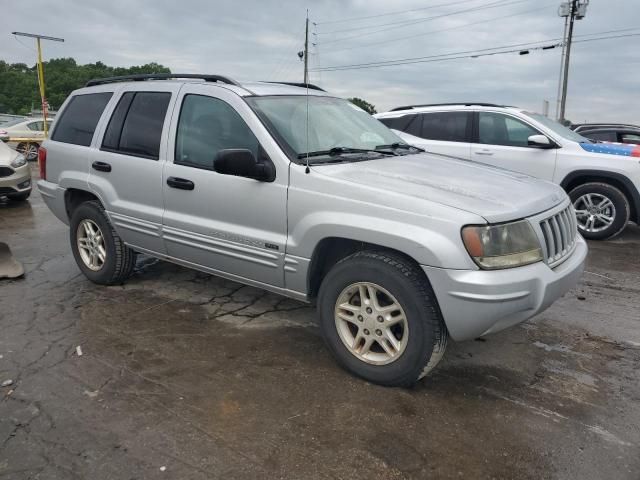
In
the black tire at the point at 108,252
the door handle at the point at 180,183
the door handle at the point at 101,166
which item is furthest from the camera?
the black tire at the point at 108,252

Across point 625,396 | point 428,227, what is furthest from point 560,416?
point 428,227

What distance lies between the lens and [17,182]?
919 centimetres

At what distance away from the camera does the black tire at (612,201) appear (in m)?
7.06

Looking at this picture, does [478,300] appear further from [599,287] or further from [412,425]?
[599,287]

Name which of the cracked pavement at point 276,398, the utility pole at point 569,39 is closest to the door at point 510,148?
the cracked pavement at point 276,398

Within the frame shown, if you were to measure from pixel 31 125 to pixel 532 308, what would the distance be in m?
18.9

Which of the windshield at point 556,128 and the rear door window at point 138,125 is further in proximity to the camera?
the windshield at point 556,128

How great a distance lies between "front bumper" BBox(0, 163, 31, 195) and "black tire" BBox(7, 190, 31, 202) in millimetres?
64

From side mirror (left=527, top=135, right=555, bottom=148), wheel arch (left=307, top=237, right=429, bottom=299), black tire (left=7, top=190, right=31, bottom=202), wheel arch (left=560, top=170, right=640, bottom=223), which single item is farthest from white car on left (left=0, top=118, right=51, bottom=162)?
wheel arch (left=307, top=237, right=429, bottom=299)

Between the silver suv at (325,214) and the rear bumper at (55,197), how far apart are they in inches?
8.2

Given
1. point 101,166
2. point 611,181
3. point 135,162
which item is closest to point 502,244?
point 135,162

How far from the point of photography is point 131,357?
351cm

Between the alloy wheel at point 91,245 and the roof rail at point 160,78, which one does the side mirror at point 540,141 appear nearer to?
the roof rail at point 160,78

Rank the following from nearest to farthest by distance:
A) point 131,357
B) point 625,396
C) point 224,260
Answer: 1. point 625,396
2. point 131,357
3. point 224,260
